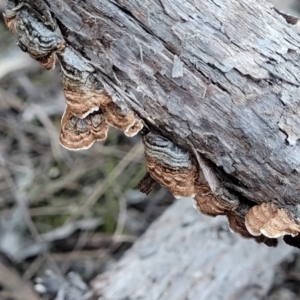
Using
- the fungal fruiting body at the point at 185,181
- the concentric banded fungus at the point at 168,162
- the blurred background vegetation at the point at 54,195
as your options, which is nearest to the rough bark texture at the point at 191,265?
the blurred background vegetation at the point at 54,195

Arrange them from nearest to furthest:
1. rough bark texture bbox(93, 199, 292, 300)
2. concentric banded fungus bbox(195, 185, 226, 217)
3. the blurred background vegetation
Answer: concentric banded fungus bbox(195, 185, 226, 217) < rough bark texture bbox(93, 199, 292, 300) < the blurred background vegetation

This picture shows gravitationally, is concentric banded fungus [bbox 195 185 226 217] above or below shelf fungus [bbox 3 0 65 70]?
below

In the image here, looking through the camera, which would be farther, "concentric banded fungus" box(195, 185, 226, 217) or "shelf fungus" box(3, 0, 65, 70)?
"concentric banded fungus" box(195, 185, 226, 217)

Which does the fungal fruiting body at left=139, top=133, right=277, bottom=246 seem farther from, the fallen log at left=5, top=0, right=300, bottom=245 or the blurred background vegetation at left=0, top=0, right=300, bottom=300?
the blurred background vegetation at left=0, top=0, right=300, bottom=300

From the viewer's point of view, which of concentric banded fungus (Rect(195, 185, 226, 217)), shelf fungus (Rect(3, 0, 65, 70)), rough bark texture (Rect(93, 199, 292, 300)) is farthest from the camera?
rough bark texture (Rect(93, 199, 292, 300))

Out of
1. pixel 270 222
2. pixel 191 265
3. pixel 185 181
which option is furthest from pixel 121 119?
pixel 191 265

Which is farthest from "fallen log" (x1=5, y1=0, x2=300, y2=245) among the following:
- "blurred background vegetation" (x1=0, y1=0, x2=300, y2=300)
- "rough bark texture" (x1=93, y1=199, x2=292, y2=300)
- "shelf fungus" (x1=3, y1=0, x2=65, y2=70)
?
"blurred background vegetation" (x1=0, y1=0, x2=300, y2=300)

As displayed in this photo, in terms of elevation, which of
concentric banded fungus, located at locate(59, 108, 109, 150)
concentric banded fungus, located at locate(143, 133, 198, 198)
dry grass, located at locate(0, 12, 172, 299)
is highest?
concentric banded fungus, located at locate(143, 133, 198, 198)
